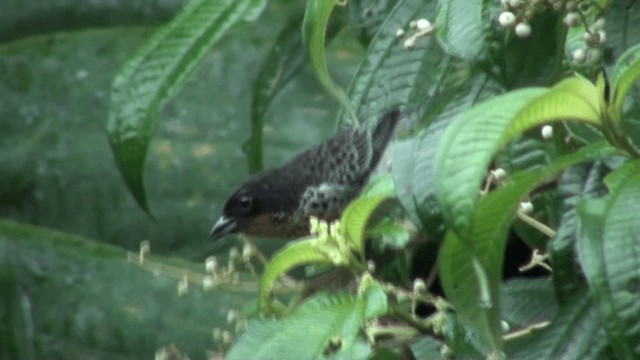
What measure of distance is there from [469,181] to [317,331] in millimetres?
248

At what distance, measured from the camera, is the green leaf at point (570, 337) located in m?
1.29

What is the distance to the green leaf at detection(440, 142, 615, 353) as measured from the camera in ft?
3.62

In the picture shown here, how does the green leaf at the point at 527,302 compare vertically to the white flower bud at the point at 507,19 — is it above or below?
below

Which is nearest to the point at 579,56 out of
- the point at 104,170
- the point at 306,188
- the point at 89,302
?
the point at 306,188

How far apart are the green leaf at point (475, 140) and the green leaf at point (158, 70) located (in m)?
0.43

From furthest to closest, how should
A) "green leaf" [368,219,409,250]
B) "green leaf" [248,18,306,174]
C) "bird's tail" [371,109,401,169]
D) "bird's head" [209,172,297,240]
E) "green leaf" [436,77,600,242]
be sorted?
1. "bird's head" [209,172,297,240]
2. "bird's tail" [371,109,401,169]
3. "green leaf" [248,18,306,174]
4. "green leaf" [368,219,409,250]
5. "green leaf" [436,77,600,242]

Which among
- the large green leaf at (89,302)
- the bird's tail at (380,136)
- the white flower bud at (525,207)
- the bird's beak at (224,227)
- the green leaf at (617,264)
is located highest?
the green leaf at (617,264)

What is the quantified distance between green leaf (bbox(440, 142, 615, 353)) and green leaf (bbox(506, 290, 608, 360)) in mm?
133

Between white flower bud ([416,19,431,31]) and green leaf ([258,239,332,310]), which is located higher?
white flower bud ([416,19,431,31])

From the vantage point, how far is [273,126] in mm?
3018

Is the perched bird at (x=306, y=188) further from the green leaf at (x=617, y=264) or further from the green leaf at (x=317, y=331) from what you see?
the green leaf at (x=617, y=264)

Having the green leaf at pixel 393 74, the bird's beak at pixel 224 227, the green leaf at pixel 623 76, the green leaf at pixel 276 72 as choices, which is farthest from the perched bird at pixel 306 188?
the green leaf at pixel 623 76

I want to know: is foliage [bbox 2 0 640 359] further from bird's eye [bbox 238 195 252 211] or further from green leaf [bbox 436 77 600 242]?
bird's eye [bbox 238 195 252 211]

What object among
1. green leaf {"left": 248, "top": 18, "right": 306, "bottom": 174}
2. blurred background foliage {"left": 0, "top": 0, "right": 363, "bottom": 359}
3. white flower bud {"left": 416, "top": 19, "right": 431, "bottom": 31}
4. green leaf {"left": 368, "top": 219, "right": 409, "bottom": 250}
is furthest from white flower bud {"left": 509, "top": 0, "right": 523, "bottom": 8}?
blurred background foliage {"left": 0, "top": 0, "right": 363, "bottom": 359}
